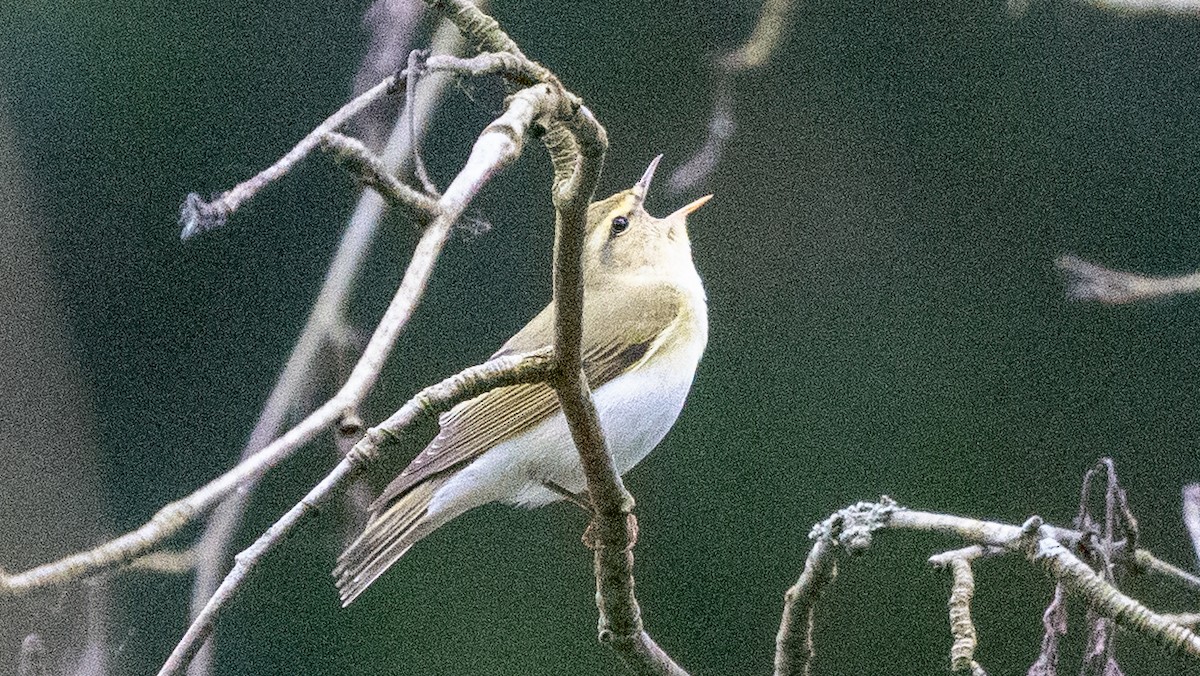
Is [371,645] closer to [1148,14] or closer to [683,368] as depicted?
[683,368]

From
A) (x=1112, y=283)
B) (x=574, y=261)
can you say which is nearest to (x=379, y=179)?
(x=574, y=261)

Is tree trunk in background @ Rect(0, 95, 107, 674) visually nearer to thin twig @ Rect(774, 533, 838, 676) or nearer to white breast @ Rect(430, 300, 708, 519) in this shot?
white breast @ Rect(430, 300, 708, 519)

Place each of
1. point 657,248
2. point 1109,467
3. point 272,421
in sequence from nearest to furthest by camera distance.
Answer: point 1109,467 < point 272,421 < point 657,248

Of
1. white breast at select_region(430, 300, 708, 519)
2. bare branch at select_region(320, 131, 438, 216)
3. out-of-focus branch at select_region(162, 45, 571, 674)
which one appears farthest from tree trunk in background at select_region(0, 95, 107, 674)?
bare branch at select_region(320, 131, 438, 216)

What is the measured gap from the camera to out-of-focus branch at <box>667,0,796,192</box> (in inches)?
47.6

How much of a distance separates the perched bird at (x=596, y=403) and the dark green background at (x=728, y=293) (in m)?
0.02

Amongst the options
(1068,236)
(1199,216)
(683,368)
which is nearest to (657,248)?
(683,368)

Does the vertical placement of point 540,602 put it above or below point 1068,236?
below

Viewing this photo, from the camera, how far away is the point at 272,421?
114 cm

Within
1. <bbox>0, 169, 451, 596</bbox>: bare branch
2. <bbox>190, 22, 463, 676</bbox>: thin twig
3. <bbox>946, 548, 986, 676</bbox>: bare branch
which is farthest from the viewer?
<bbox>190, 22, 463, 676</bbox>: thin twig

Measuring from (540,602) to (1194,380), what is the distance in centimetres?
65

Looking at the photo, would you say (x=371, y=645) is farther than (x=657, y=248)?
No

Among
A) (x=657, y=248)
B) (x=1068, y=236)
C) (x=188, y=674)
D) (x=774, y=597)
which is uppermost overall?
(x=657, y=248)

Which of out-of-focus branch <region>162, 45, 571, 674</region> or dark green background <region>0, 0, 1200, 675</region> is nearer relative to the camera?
out-of-focus branch <region>162, 45, 571, 674</region>
